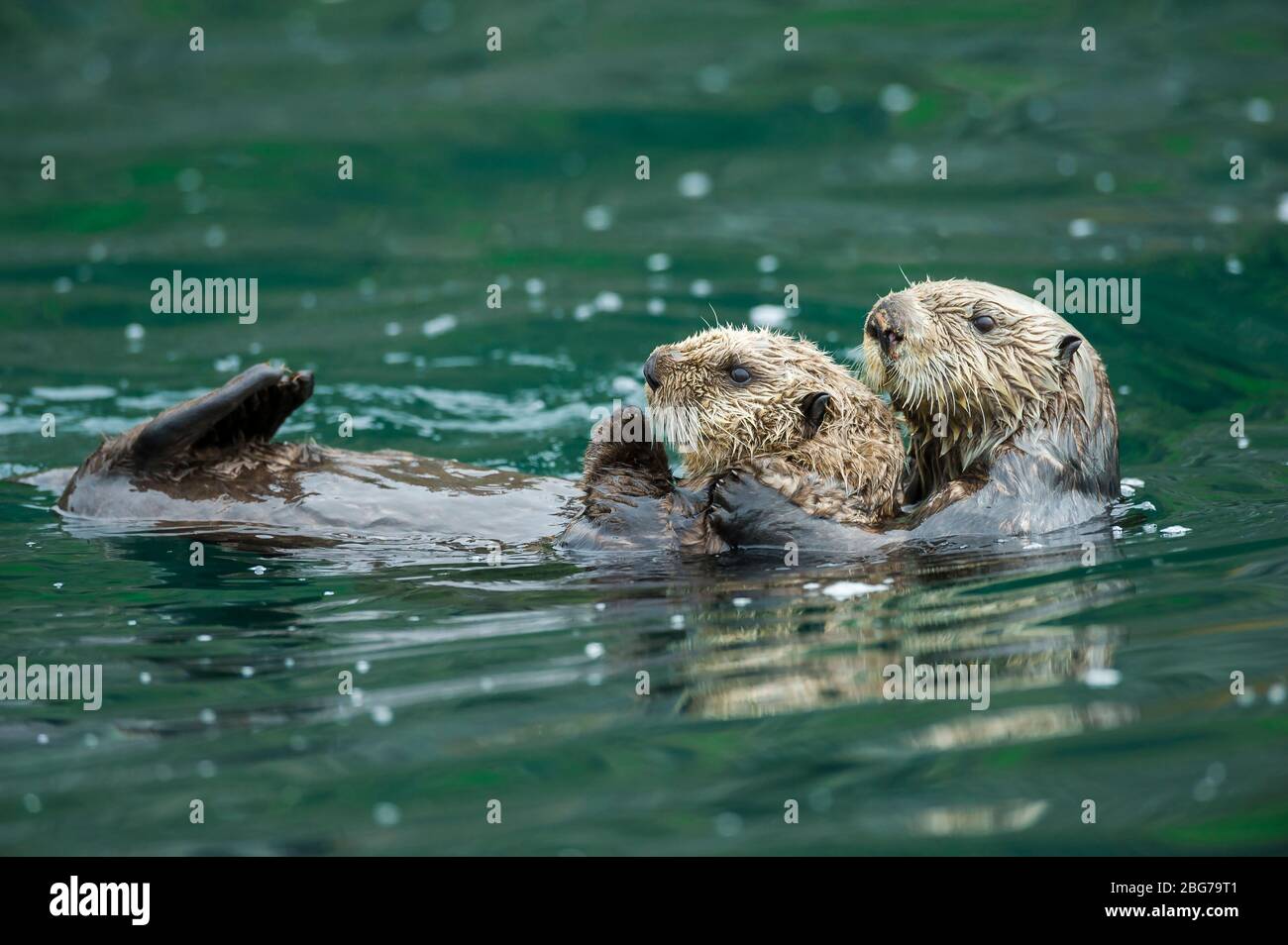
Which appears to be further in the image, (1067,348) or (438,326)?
(438,326)

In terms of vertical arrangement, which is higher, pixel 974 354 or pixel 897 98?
pixel 897 98

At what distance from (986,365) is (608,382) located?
135 inches

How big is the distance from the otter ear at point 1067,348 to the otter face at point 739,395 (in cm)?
85

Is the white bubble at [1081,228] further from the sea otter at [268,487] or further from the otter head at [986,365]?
the sea otter at [268,487]

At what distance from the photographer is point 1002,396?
552 cm

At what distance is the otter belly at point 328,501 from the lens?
550cm

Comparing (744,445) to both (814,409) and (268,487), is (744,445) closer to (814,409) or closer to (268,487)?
(814,409)

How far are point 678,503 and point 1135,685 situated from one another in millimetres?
1949

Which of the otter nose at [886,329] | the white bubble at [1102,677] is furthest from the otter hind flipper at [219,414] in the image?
the white bubble at [1102,677]

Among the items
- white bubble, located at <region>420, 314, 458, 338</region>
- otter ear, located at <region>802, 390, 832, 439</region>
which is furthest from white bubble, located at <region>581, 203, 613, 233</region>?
otter ear, located at <region>802, 390, 832, 439</region>

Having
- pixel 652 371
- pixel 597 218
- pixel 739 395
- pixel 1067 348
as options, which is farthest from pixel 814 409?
pixel 597 218

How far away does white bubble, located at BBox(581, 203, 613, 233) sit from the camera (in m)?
10.9

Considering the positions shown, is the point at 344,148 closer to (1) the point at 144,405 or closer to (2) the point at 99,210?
(2) the point at 99,210
